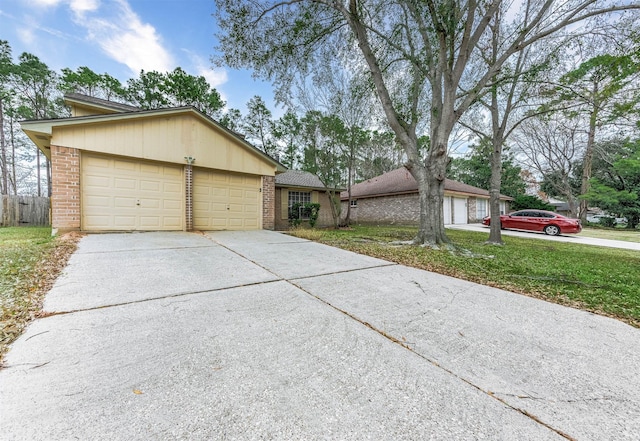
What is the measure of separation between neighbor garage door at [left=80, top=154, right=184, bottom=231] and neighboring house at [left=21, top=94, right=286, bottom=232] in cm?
2

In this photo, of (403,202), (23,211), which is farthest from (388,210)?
(23,211)

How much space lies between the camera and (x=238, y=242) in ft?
22.4

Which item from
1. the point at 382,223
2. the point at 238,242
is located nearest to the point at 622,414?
the point at 238,242

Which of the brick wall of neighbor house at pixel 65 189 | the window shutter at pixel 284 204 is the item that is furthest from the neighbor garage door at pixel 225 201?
the window shutter at pixel 284 204

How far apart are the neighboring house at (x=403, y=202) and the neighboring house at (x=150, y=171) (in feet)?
32.1

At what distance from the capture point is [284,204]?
13.7 meters

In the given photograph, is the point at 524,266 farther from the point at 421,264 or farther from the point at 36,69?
the point at 36,69

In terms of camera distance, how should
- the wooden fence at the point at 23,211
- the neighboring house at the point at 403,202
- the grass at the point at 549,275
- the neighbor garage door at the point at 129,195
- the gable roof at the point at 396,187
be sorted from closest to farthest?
the grass at the point at 549,275
the neighbor garage door at the point at 129,195
the wooden fence at the point at 23,211
the neighboring house at the point at 403,202
the gable roof at the point at 396,187

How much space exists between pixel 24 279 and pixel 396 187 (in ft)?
57.3

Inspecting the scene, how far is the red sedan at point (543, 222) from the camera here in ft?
45.1

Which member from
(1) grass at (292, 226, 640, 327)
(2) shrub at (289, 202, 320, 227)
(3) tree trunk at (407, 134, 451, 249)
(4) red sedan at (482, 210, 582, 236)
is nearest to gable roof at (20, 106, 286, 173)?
(2) shrub at (289, 202, 320, 227)

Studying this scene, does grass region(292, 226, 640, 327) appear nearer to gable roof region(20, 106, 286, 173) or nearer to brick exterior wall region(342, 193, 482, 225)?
gable roof region(20, 106, 286, 173)

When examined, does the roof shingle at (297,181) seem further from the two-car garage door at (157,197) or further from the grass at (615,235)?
the grass at (615,235)

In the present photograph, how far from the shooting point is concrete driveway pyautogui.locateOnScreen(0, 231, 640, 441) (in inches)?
50.7
